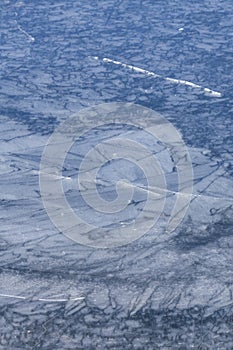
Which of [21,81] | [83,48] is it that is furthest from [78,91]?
[83,48]

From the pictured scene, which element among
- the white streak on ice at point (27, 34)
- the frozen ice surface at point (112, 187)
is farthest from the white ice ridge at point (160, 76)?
the white streak on ice at point (27, 34)

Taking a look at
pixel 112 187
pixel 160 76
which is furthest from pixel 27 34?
pixel 112 187

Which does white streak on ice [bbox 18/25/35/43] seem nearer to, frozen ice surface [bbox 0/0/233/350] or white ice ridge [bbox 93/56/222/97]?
frozen ice surface [bbox 0/0/233/350]

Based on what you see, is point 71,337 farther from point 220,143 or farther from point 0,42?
point 0,42

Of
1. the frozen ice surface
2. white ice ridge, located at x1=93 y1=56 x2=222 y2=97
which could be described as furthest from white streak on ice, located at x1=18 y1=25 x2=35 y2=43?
white ice ridge, located at x1=93 y1=56 x2=222 y2=97

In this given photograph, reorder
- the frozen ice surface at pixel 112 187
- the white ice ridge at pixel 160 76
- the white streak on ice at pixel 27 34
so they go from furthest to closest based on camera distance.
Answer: the white streak on ice at pixel 27 34
the white ice ridge at pixel 160 76
the frozen ice surface at pixel 112 187

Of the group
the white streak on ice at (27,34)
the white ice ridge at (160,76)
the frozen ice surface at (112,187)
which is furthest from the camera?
the white streak on ice at (27,34)

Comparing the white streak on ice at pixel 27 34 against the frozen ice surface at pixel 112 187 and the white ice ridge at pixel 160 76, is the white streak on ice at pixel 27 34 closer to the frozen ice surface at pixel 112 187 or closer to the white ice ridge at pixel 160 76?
the frozen ice surface at pixel 112 187

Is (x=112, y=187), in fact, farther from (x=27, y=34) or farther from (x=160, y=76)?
(x=27, y=34)

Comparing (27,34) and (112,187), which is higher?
(112,187)
